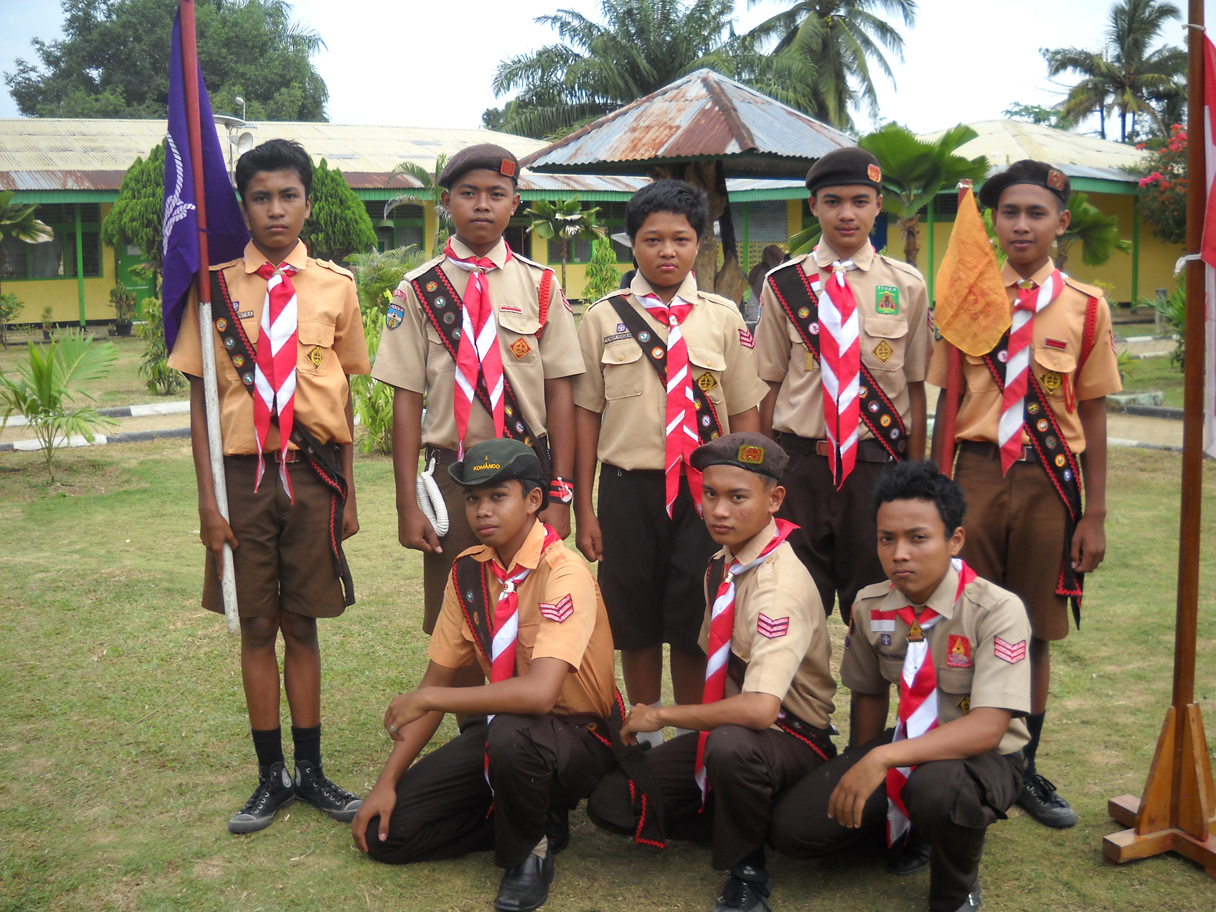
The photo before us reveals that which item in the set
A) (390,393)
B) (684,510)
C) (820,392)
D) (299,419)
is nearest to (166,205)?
(299,419)

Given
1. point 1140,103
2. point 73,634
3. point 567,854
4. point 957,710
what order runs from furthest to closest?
1. point 1140,103
2. point 73,634
3. point 567,854
4. point 957,710

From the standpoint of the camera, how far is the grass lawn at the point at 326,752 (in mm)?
2807

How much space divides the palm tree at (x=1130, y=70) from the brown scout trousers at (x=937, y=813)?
114 feet

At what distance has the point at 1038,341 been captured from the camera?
320 centimetres

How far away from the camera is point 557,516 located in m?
3.33

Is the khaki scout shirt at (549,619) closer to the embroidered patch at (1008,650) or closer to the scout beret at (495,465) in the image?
the scout beret at (495,465)

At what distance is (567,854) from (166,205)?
2.16 meters

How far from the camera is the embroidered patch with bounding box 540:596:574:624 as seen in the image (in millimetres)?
2859

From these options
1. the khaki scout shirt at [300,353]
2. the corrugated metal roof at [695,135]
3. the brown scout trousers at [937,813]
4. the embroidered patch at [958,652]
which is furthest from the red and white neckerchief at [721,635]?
the corrugated metal roof at [695,135]

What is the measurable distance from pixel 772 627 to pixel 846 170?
4.73 ft

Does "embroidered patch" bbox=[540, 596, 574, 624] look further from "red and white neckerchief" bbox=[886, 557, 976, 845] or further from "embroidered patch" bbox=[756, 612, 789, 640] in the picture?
"red and white neckerchief" bbox=[886, 557, 976, 845]

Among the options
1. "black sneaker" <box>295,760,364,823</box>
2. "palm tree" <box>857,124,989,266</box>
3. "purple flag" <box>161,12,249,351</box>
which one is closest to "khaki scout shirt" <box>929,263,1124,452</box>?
"black sneaker" <box>295,760,364,823</box>

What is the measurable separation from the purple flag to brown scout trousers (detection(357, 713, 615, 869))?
1.44 m

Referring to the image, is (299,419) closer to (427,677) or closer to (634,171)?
(427,677)
